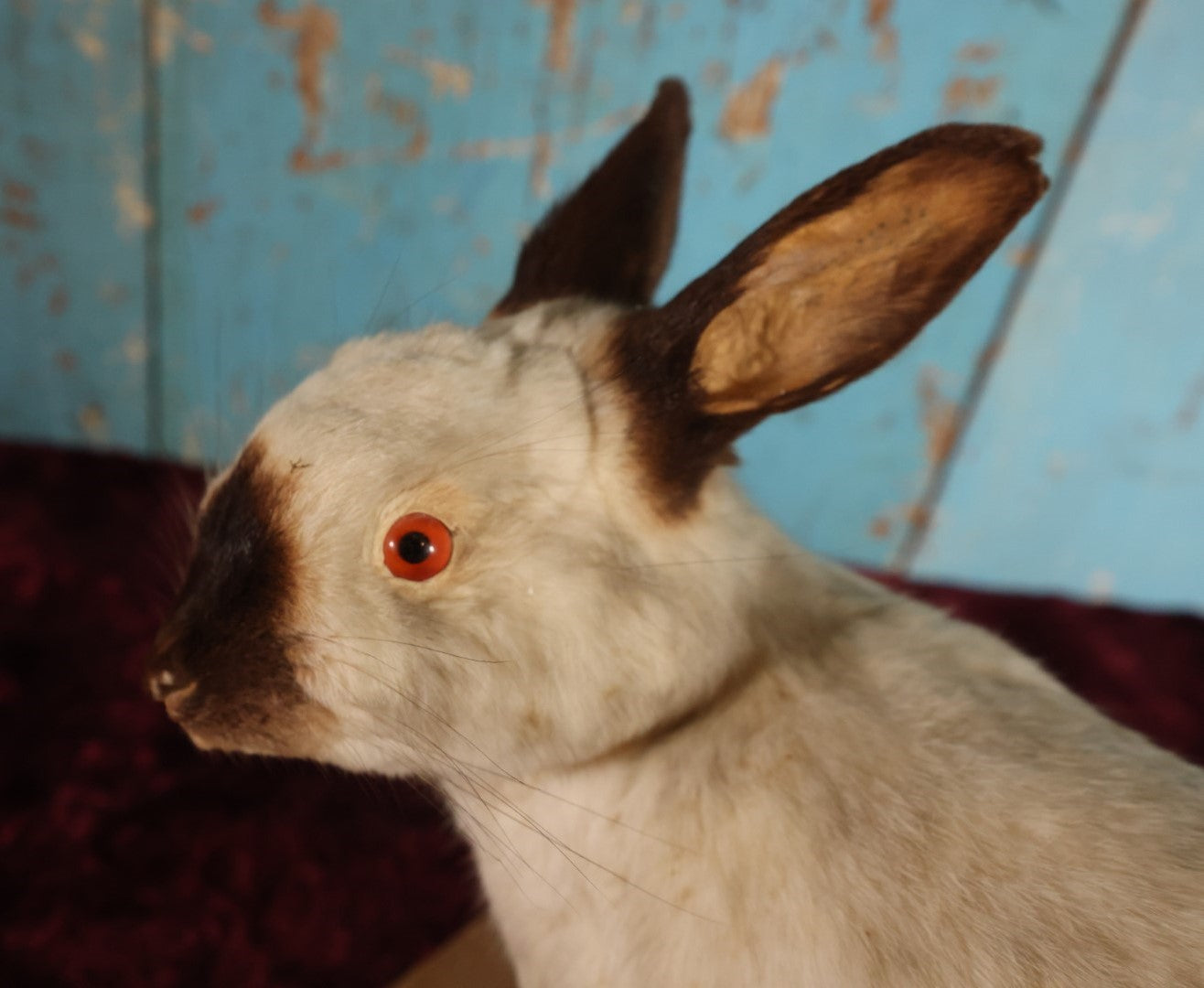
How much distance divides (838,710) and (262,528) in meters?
0.37

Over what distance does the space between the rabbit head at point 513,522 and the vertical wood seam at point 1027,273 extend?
0.70m

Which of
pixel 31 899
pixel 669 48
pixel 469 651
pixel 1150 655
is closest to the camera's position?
pixel 469 651

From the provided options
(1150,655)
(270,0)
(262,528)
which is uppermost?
(270,0)

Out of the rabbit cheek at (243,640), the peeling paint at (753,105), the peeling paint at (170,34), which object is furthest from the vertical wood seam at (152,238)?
the rabbit cheek at (243,640)

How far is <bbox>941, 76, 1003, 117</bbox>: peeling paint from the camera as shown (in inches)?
47.1

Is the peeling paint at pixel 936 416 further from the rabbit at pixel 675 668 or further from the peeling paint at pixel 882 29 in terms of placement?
the rabbit at pixel 675 668

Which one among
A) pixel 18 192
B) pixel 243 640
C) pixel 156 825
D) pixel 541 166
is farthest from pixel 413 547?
pixel 18 192

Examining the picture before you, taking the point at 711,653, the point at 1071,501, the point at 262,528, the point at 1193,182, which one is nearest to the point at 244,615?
the point at 262,528

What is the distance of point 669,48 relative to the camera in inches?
48.7

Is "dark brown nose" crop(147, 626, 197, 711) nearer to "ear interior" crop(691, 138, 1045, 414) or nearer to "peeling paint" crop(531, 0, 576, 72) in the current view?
"ear interior" crop(691, 138, 1045, 414)

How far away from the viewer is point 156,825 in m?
1.09

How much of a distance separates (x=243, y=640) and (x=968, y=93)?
1048 mm

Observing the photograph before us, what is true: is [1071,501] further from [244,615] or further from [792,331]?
[244,615]

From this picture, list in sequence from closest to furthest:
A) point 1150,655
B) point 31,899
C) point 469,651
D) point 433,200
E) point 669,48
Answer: point 469,651 → point 31,899 → point 669,48 → point 433,200 → point 1150,655
